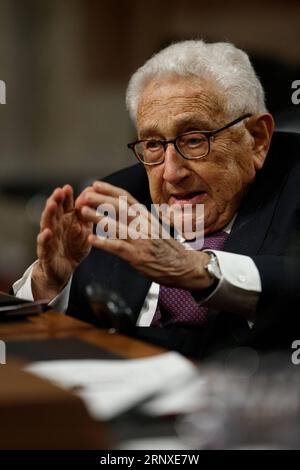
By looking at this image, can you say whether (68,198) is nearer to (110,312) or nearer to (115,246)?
(115,246)

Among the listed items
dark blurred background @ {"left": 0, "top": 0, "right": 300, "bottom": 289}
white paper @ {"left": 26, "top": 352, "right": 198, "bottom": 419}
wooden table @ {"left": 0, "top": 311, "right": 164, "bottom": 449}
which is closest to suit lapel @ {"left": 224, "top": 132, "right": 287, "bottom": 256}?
white paper @ {"left": 26, "top": 352, "right": 198, "bottom": 419}

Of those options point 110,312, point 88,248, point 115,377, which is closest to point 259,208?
point 88,248

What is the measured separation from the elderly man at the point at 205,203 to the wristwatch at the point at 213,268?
0.06ft

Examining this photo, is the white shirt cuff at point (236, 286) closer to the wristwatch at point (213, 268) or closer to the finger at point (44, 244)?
the wristwatch at point (213, 268)

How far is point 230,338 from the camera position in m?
1.67

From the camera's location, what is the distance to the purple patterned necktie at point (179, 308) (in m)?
1.73

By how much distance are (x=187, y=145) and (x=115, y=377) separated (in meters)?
1.06

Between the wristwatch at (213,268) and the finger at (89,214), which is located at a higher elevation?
the finger at (89,214)

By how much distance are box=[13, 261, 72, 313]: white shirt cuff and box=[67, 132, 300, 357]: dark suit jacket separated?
0.02 meters

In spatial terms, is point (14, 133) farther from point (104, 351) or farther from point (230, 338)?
point (104, 351)

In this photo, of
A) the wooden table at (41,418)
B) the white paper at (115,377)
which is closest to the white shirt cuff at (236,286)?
the white paper at (115,377)

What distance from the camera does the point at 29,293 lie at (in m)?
1.81

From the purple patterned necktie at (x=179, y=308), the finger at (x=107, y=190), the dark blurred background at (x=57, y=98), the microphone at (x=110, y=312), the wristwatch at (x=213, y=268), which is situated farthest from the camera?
the dark blurred background at (x=57, y=98)

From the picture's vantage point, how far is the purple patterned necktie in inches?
68.0
